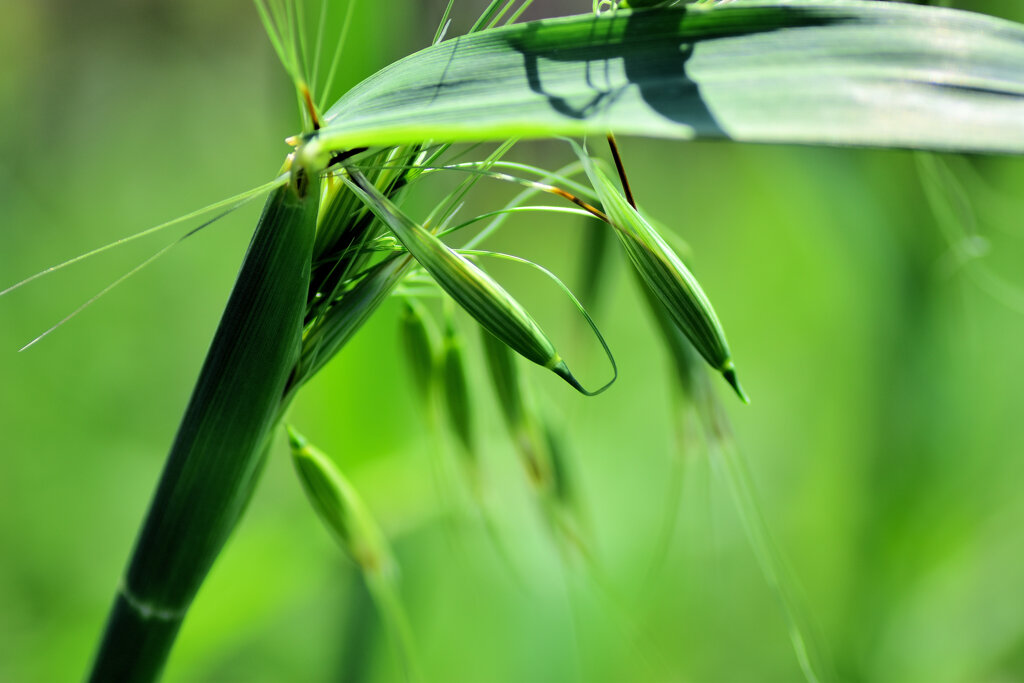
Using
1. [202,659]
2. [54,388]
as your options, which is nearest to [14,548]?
[54,388]

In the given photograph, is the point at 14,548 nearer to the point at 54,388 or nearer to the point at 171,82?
the point at 54,388

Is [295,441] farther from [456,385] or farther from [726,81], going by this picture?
[726,81]

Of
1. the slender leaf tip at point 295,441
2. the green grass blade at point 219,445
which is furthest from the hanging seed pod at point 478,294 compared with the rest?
the slender leaf tip at point 295,441

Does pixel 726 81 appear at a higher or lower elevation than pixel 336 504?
higher

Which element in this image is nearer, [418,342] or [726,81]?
[726,81]

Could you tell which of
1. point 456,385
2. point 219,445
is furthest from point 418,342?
point 219,445

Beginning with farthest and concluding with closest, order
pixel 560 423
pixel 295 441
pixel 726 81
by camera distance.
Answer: pixel 560 423 → pixel 295 441 → pixel 726 81

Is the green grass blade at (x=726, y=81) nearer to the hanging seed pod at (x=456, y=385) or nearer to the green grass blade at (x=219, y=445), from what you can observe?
the green grass blade at (x=219, y=445)
